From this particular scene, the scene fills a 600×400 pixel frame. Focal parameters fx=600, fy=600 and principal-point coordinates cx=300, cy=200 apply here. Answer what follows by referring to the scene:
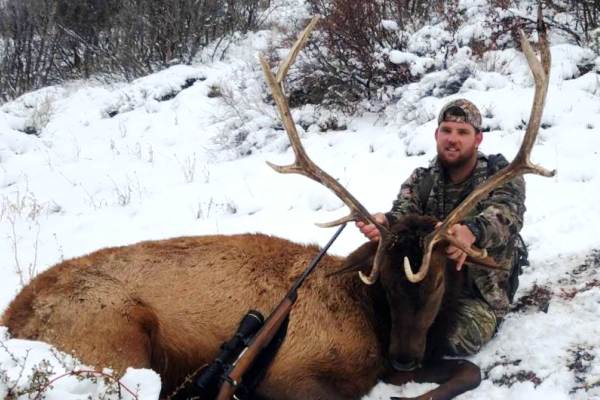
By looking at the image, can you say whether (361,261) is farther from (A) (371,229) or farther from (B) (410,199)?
(B) (410,199)

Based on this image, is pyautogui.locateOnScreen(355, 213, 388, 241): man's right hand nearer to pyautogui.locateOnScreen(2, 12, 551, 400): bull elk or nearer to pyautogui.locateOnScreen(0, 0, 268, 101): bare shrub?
pyautogui.locateOnScreen(2, 12, 551, 400): bull elk

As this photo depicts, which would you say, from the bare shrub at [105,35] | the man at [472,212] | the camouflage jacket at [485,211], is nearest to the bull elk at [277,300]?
the man at [472,212]

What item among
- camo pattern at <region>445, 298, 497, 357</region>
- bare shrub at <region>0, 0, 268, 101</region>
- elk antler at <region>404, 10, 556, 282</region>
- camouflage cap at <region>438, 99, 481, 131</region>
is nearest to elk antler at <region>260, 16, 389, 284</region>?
elk antler at <region>404, 10, 556, 282</region>

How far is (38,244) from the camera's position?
23.9ft

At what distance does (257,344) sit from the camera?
3.76 metres

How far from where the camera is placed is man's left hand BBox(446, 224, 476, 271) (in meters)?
3.92

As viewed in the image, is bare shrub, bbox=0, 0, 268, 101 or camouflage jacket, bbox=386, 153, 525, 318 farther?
bare shrub, bbox=0, 0, 268, 101

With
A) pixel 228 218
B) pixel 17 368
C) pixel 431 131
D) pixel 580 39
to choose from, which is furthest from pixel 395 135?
pixel 17 368

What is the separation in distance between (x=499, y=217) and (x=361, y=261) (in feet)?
3.39

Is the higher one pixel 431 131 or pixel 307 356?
pixel 431 131

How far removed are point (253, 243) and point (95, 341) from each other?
141cm

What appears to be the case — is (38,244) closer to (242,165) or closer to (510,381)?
(242,165)

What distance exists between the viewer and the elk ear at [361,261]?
171 inches

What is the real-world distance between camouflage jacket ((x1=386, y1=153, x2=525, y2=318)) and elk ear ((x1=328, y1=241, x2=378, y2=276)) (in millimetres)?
388
